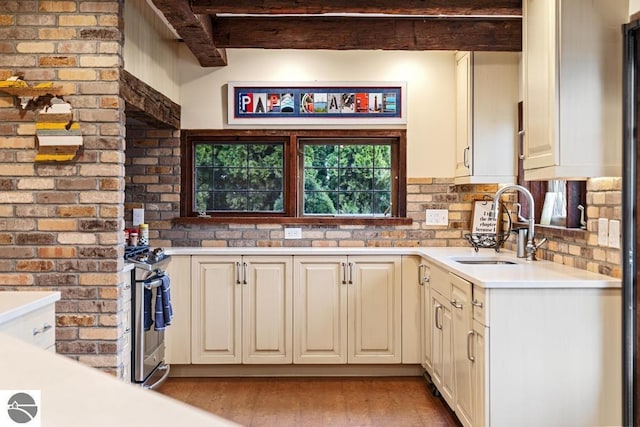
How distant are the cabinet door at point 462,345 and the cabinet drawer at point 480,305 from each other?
74 mm

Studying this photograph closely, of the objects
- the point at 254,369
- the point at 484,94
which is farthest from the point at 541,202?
the point at 254,369

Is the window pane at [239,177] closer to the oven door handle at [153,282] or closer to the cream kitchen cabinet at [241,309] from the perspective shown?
the cream kitchen cabinet at [241,309]

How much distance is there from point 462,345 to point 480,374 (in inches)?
14.0

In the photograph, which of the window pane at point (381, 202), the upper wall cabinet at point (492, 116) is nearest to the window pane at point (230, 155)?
the window pane at point (381, 202)

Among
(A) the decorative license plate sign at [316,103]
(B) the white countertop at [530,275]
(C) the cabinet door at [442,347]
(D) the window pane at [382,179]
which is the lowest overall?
(C) the cabinet door at [442,347]

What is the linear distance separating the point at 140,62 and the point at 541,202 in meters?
2.69

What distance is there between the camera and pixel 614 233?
2.57 meters

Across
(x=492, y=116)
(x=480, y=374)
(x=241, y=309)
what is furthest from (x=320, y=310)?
(x=492, y=116)

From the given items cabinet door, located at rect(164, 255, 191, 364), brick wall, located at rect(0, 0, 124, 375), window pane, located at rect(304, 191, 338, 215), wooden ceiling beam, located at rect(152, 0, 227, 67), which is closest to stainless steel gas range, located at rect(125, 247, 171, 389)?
cabinet door, located at rect(164, 255, 191, 364)

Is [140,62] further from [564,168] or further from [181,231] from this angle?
[564,168]

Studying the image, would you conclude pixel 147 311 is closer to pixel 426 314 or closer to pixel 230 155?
pixel 230 155

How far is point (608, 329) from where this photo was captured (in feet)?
8.13

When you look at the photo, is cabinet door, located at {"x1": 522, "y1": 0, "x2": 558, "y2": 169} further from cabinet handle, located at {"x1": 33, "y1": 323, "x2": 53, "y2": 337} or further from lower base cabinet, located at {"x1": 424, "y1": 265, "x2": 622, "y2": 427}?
cabinet handle, located at {"x1": 33, "y1": 323, "x2": 53, "y2": 337}

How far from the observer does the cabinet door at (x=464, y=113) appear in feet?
13.0
